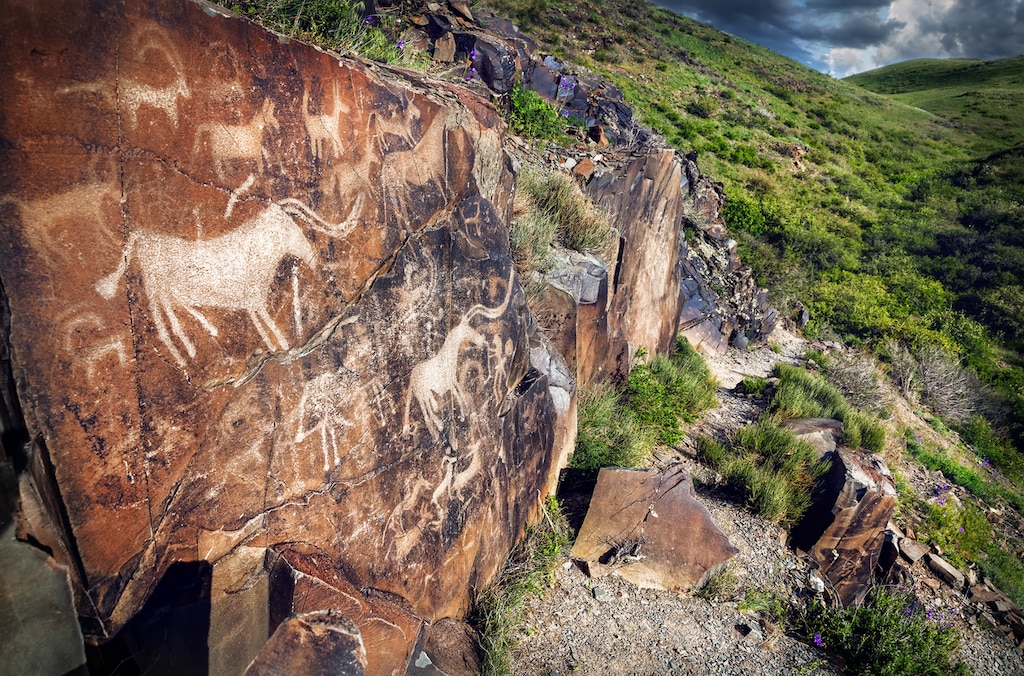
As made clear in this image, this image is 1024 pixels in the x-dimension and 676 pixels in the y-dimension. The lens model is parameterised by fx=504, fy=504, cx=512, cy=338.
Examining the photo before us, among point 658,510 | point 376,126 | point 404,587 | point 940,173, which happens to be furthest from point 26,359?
point 940,173

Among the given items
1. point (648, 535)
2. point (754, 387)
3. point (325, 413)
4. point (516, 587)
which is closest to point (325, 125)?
point (325, 413)

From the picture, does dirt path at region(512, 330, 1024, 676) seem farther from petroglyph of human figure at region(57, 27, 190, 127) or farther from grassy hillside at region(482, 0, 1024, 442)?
grassy hillside at region(482, 0, 1024, 442)

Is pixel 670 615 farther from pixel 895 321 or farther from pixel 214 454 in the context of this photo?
pixel 895 321

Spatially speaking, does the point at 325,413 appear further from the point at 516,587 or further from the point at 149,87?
the point at 516,587

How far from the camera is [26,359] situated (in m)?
1.50

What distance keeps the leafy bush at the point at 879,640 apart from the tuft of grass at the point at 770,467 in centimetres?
94

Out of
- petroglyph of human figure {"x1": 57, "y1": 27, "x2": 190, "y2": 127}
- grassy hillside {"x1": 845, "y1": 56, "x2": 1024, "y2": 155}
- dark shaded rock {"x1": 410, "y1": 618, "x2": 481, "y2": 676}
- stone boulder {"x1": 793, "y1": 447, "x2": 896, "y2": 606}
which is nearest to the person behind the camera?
petroglyph of human figure {"x1": 57, "y1": 27, "x2": 190, "y2": 127}

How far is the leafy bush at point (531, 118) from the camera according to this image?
704 cm

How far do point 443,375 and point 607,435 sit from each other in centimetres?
237

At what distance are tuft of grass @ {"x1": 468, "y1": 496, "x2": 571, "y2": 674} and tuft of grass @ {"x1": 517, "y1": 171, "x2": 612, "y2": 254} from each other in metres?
2.88

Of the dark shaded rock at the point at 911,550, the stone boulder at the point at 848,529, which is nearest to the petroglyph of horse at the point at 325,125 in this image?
the stone boulder at the point at 848,529

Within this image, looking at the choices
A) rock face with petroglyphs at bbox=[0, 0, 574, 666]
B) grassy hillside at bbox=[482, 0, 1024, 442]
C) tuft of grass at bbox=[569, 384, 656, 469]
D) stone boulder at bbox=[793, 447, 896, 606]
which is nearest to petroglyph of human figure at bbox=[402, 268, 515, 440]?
rock face with petroglyphs at bbox=[0, 0, 574, 666]

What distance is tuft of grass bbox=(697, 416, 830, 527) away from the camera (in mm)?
4852

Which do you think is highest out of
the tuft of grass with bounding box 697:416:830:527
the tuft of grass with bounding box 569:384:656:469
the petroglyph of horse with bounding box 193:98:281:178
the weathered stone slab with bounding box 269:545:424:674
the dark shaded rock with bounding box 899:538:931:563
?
the petroglyph of horse with bounding box 193:98:281:178
